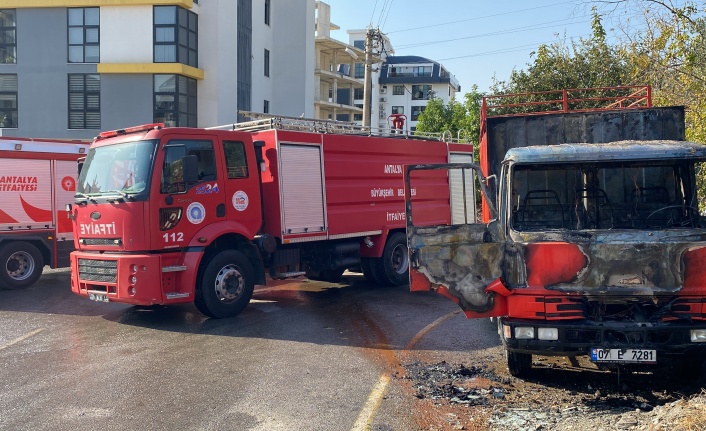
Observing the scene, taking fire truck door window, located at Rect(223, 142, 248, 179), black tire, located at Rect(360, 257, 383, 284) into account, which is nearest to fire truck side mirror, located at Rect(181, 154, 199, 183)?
fire truck door window, located at Rect(223, 142, 248, 179)

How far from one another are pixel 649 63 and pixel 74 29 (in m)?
23.5

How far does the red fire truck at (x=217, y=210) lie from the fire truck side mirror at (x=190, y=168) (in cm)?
1

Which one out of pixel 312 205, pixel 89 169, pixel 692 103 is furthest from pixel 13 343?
pixel 692 103

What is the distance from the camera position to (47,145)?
44.2 feet

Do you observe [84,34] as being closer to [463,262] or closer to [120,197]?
[120,197]

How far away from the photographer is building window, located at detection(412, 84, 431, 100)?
87.0m

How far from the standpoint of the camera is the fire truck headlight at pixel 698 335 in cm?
550

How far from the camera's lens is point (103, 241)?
31.0ft

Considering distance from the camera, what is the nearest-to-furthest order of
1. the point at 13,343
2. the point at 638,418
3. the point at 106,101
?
the point at 638,418, the point at 13,343, the point at 106,101

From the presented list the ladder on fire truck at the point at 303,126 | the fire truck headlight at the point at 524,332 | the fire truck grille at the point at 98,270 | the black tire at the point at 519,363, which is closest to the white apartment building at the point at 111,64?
the ladder on fire truck at the point at 303,126

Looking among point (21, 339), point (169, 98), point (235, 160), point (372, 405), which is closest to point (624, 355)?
point (372, 405)

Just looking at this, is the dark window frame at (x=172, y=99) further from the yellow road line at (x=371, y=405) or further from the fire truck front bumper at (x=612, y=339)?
the fire truck front bumper at (x=612, y=339)

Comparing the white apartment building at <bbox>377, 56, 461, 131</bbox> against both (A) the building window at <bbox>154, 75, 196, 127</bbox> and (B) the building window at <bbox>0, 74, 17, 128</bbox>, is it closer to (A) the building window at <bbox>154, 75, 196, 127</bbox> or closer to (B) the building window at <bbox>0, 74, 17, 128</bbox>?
(A) the building window at <bbox>154, 75, 196, 127</bbox>

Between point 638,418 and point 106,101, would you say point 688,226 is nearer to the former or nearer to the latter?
point 638,418
